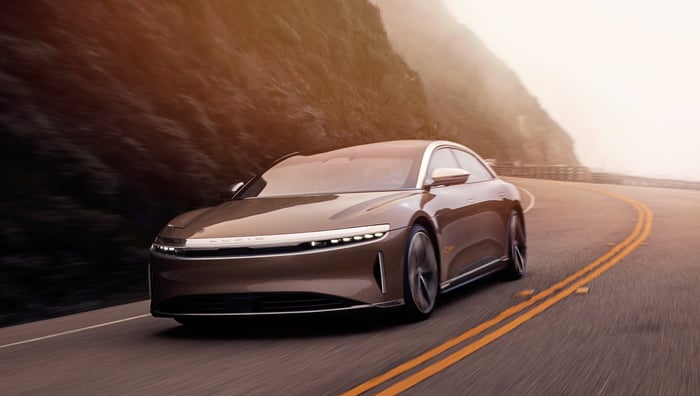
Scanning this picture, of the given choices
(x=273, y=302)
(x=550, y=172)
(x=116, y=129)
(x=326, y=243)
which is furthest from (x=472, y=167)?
(x=550, y=172)

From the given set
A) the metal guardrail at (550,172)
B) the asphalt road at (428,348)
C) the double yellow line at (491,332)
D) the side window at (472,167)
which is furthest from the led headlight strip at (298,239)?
the metal guardrail at (550,172)

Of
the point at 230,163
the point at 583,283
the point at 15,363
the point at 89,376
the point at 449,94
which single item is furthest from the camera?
the point at 449,94

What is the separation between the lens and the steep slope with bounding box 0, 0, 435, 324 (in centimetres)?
1151

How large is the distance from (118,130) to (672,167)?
18088 centimetres

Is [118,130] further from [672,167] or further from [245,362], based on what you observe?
[672,167]

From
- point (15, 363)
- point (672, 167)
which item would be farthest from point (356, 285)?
point (672, 167)

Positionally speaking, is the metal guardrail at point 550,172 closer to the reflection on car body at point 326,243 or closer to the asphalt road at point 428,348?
the asphalt road at point 428,348

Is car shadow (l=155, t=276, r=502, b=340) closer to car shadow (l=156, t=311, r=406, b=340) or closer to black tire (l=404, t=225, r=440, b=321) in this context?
car shadow (l=156, t=311, r=406, b=340)

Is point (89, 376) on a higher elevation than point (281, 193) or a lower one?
lower

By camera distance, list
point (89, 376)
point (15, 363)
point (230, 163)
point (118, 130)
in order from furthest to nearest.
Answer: point (230, 163)
point (118, 130)
point (15, 363)
point (89, 376)

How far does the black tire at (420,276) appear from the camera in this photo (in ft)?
24.2

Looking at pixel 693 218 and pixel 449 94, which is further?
pixel 449 94

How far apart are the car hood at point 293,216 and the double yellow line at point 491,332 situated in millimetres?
1116

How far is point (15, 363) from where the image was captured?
679cm
